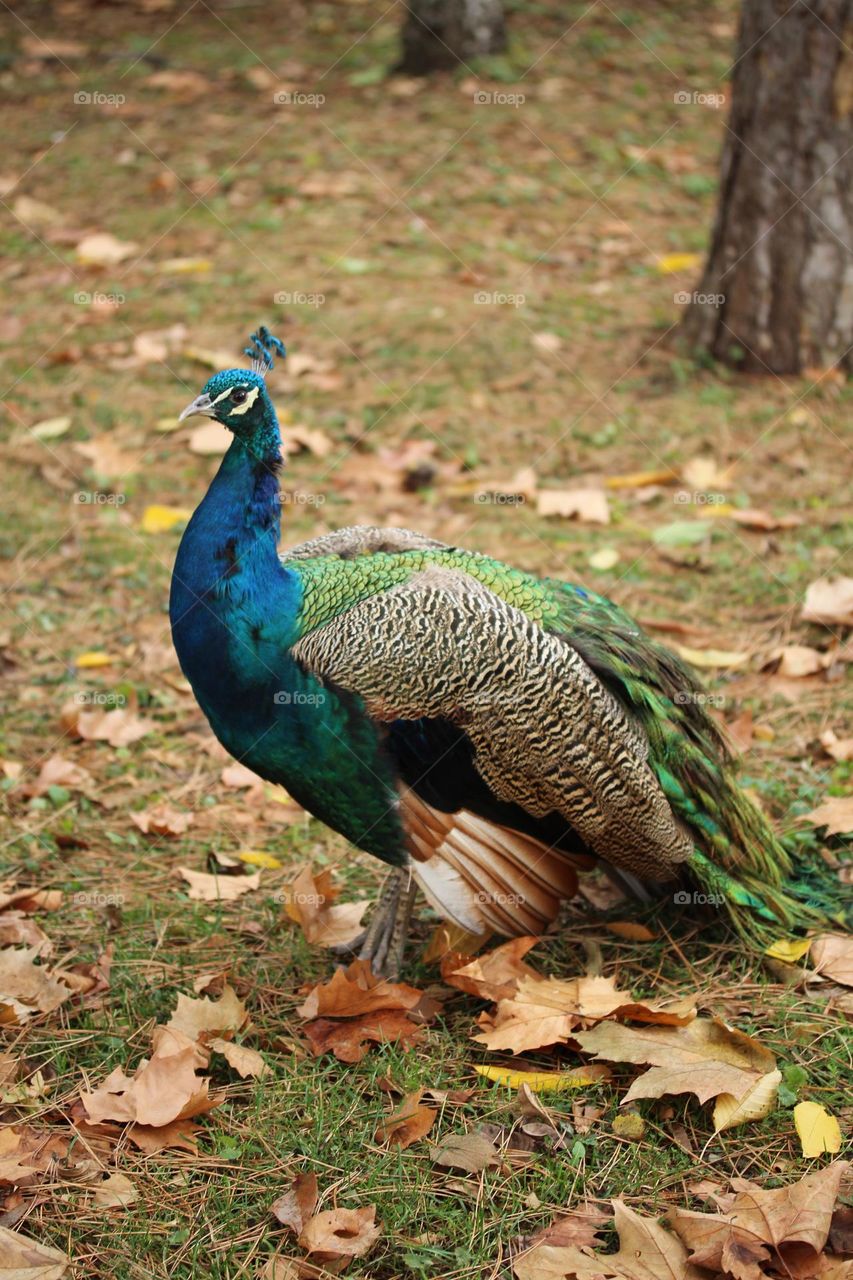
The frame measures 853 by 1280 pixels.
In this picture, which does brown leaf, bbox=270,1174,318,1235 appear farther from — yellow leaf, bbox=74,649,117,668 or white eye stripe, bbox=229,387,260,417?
yellow leaf, bbox=74,649,117,668

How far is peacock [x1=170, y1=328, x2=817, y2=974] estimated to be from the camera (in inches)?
134

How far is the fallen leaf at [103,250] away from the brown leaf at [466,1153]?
6.14 m

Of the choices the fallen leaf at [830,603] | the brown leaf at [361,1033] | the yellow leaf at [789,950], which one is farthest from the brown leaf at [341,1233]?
the fallen leaf at [830,603]

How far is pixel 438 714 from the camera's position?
11.2ft

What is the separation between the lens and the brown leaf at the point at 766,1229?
2.57 meters

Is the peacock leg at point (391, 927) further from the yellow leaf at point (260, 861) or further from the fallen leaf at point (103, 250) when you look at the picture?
the fallen leaf at point (103, 250)

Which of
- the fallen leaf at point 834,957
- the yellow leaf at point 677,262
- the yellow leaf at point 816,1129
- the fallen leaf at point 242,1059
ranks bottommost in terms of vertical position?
the fallen leaf at point 242,1059

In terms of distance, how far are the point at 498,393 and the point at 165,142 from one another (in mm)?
3799

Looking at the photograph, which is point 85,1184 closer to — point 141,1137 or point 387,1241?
point 141,1137

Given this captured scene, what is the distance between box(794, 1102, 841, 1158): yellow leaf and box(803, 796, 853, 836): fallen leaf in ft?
3.59

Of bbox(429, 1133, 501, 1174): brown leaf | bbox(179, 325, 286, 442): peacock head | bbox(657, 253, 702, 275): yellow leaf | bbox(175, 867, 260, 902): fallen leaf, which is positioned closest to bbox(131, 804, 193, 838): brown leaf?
bbox(175, 867, 260, 902): fallen leaf

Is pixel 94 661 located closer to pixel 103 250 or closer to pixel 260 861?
pixel 260 861

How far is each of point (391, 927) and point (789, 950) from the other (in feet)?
3.63

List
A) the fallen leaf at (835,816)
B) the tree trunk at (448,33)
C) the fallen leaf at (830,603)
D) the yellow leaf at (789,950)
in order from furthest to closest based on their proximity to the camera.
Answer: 1. the tree trunk at (448,33)
2. the fallen leaf at (830,603)
3. the fallen leaf at (835,816)
4. the yellow leaf at (789,950)
